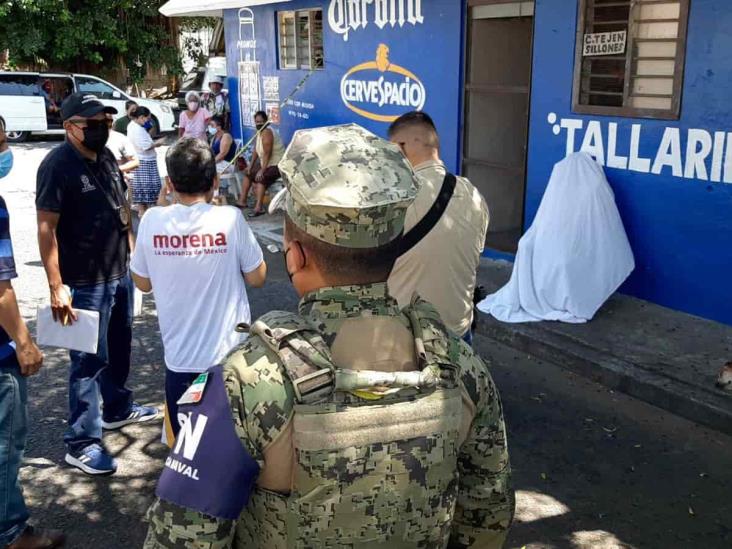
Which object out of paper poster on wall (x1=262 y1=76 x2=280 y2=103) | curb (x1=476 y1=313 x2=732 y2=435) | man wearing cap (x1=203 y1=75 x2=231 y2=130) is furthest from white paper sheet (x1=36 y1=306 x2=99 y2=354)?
man wearing cap (x1=203 y1=75 x2=231 y2=130)

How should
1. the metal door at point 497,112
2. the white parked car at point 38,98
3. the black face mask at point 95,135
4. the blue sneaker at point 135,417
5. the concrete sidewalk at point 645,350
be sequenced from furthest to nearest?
the white parked car at point 38,98
the metal door at point 497,112
the concrete sidewalk at point 645,350
the blue sneaker at point 135,417
the black face mask at point 95,135

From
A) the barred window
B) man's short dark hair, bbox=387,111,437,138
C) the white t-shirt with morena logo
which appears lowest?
the white t-shirt with morena logo

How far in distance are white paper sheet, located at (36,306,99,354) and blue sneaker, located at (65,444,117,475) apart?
60 centimetres

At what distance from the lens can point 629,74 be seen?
5984 mm

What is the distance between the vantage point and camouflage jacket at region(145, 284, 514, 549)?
1.32 m

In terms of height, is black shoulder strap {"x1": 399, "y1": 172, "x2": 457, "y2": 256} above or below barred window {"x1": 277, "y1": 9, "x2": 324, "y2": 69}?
below

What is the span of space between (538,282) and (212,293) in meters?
3.59

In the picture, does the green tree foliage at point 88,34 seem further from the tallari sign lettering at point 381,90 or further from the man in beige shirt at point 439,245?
the man in beige shirt at point 439,245

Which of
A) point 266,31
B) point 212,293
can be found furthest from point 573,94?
point 266,31

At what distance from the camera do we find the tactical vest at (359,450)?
4.37 feet

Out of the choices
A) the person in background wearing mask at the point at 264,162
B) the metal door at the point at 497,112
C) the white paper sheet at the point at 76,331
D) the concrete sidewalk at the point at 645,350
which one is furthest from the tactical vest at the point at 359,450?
the person in background wearing mask at the point at 264,162

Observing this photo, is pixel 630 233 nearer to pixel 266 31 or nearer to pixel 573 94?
pixel 573 94

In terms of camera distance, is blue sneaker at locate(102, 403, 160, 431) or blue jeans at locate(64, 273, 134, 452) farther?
blue sneaker at locate(102, 403, 160, 431)

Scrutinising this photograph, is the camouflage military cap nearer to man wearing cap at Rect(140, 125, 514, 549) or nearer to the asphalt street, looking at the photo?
man wearing cap at Rect(140, 125, 514, 549)
